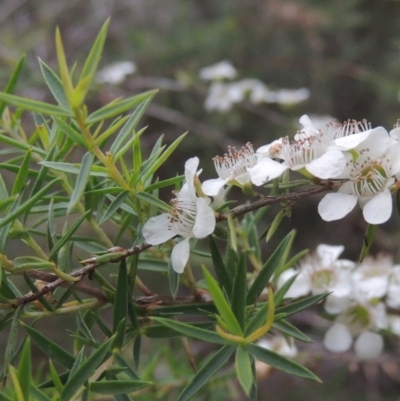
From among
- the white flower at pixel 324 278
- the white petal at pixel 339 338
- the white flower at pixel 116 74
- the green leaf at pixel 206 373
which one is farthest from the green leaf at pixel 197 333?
the white flower at pixel 116 74

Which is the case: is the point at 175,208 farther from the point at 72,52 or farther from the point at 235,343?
the point at 72,52

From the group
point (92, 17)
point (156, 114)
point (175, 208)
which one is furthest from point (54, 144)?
point (92, 17)

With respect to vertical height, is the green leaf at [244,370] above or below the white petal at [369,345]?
above

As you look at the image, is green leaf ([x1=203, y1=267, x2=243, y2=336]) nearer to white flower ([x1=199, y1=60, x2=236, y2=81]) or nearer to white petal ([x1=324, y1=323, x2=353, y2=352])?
white petal ([x1=324, y1=323, x2=353, y2=352])

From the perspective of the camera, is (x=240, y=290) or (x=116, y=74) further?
(x=116, y=74)

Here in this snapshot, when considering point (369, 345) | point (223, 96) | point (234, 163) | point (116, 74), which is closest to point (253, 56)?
point (223, 96)

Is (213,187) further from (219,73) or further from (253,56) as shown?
(253,56)

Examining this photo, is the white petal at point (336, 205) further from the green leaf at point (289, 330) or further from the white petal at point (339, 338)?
the white petal at point (339, 338)
